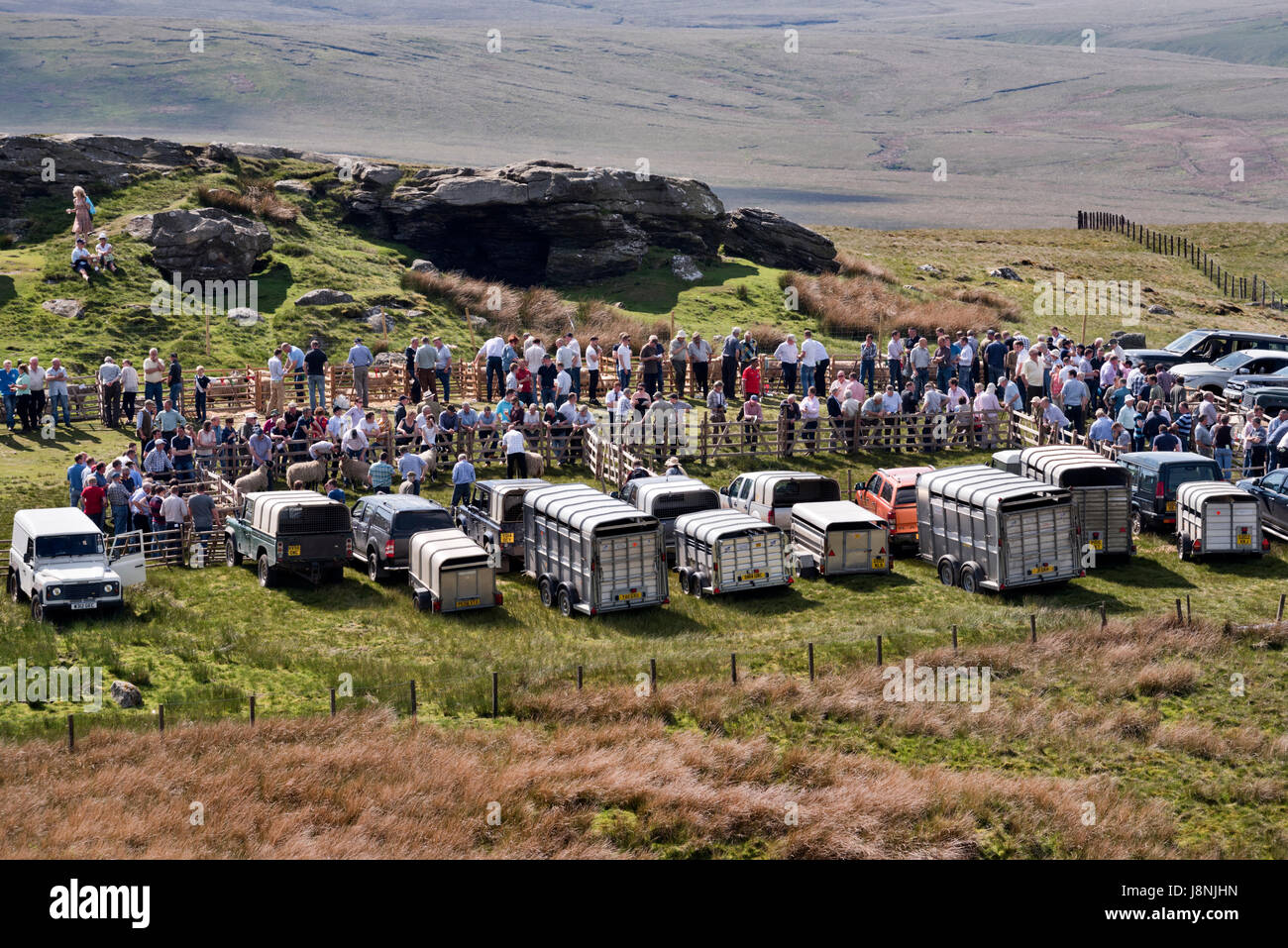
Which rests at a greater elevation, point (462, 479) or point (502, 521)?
point (462, 479)

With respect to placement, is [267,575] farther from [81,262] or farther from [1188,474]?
[81,262]

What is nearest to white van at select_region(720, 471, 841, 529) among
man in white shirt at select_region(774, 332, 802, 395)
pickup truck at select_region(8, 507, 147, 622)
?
man in white shirt at select_region(774, 332, 802, 395)

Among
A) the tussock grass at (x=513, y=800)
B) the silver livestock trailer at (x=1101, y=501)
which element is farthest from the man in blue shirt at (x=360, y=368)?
the tussock grass at (x=513, y=800)

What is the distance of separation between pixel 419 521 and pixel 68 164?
33.3m

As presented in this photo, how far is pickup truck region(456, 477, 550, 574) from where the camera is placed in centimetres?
3008

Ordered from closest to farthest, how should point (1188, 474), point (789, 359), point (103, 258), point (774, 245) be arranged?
1. point (1188, 474)
2. point (789, 359)
3. point (103, 258)
4. point (774, 245)

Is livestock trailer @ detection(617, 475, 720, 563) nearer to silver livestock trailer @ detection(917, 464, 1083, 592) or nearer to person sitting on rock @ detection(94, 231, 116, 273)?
silver livestock trailer @ detection(917, 464, 1083, 592)

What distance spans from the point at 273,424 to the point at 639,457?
8445 millimetres

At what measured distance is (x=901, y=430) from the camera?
40.8 metres

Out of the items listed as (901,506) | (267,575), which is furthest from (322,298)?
(901,506)

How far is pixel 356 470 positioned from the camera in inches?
1367

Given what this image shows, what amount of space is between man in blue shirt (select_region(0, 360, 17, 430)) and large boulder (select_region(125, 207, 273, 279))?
498 inches

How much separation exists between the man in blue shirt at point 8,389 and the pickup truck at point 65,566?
11.2m
